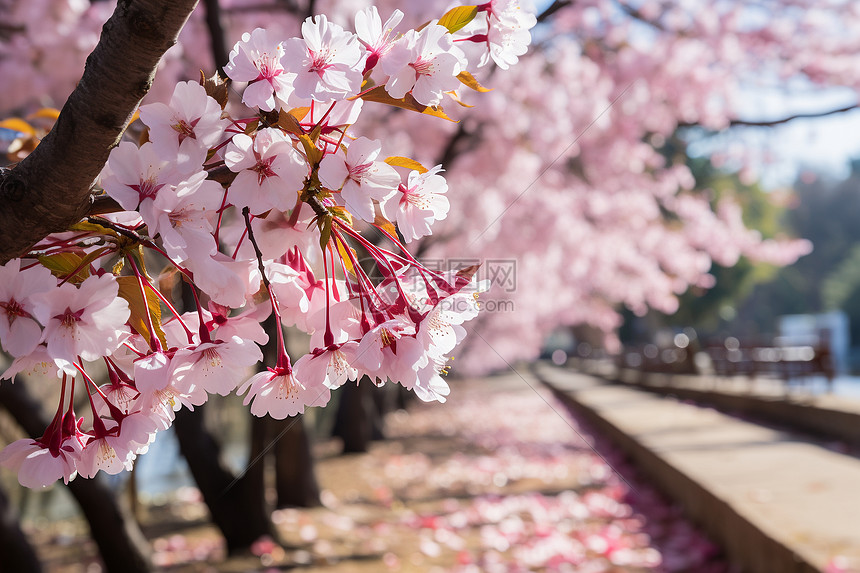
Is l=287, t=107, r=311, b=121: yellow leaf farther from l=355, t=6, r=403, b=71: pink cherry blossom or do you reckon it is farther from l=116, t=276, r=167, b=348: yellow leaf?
l=116, t=276, r=167, b=348: yellow leaf

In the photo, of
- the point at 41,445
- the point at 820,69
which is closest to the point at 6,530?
the point at 41,445

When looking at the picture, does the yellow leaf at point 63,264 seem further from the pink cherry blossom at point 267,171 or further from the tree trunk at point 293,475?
the tree trunk at point 293,475

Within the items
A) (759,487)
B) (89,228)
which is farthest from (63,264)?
(759,487)

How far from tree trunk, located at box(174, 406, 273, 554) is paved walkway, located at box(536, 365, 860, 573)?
284 centimetres

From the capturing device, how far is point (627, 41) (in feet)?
26.0

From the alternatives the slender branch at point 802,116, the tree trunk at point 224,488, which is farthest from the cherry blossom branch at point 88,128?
the slender branch at point 802,116

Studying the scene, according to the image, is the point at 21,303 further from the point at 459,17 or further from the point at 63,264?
the point at 459,17

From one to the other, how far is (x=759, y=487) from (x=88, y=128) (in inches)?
167

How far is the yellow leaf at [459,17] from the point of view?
0.92 meters

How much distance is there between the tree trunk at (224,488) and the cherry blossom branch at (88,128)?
362cm

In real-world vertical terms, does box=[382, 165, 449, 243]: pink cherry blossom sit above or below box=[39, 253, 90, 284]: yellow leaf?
above

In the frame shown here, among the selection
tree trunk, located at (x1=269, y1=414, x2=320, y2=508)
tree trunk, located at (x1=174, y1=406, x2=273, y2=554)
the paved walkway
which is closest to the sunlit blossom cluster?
the paved walkway

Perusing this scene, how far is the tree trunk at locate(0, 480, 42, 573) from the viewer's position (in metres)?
3.12

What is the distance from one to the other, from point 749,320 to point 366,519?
158 ft
